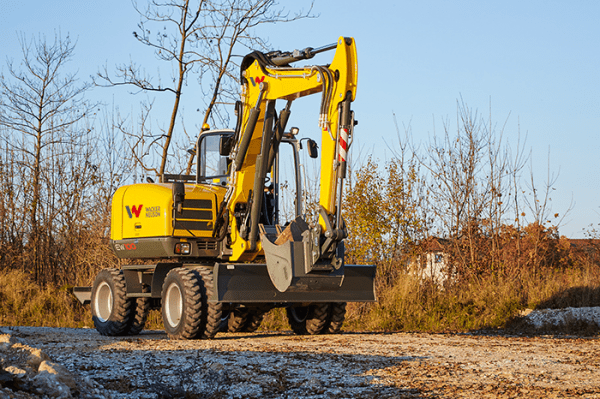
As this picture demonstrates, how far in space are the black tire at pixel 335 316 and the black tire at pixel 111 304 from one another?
11.4ft

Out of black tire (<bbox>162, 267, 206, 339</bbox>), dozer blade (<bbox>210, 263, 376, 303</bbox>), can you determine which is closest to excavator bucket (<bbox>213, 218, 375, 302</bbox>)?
dozer blade (<bbox>210, 263, 376, 303</bbox>)

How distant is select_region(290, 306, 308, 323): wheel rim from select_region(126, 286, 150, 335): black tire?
8.22ft

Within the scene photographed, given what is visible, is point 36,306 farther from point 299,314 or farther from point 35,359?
point 35,359

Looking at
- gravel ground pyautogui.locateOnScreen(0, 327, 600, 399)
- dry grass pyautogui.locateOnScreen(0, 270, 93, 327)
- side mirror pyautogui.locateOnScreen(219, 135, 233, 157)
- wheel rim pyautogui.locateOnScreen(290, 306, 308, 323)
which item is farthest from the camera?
dry grass pyautogui.locateOnScreen(0, 270, 93, 327)

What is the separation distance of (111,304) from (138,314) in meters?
0.55

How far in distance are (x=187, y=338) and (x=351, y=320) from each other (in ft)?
15.4

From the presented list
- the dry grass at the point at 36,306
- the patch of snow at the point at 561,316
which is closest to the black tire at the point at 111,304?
the dry grass at the point at 36,306

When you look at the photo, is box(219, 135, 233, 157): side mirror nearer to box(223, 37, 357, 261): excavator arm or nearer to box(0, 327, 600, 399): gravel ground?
box(223, 37, 357, 261): excavator arm

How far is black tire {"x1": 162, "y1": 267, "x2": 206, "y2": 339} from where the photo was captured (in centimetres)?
962

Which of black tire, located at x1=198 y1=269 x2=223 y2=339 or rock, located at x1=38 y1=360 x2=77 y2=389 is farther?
black tire, located at x1=198 y1=269 x2=223 y2=339

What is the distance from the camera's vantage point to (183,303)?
32.0 ft

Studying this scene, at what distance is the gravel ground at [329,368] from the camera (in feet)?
18.5

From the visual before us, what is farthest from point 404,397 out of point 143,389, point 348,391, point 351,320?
point 351,320

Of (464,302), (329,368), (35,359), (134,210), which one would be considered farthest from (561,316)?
(35,359)
